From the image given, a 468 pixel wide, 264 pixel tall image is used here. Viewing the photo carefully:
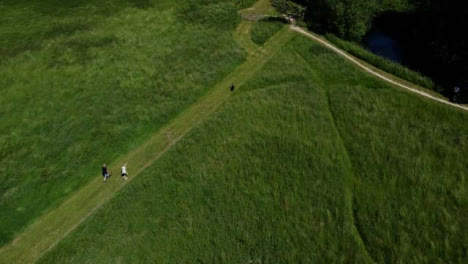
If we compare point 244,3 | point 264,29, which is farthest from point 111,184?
point 244,3

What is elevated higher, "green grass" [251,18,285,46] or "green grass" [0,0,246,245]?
"green grass" [251,18,285,46]

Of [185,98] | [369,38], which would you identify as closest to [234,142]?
[185,98]

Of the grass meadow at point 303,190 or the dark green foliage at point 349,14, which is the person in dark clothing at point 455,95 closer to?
the grass meadow at point 303,190

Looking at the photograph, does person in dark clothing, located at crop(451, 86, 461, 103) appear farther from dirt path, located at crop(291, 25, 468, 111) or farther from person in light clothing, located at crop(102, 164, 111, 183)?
person in light clothing, located at crop(102, 164, 111, 183)

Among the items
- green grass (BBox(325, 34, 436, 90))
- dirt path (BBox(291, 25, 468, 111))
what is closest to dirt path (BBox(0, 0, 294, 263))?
dirt path (BBox(291, 25, 468, 111))

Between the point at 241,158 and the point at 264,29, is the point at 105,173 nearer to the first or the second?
the point at 241,158

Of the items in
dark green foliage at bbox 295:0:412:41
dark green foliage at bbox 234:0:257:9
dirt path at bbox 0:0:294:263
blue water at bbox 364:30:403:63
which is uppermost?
dark green foliage at bbox 295:0:412:41
